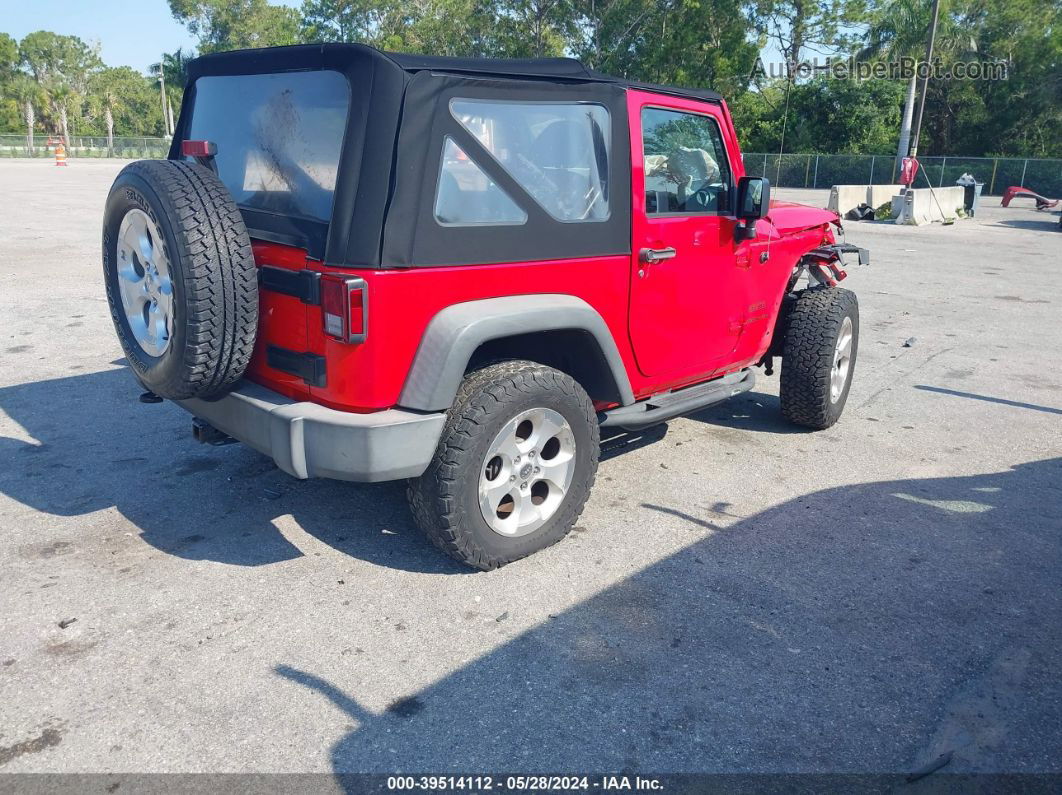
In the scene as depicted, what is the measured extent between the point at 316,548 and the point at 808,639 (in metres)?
2.12

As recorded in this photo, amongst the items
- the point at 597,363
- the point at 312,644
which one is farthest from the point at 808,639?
the point at 312,644

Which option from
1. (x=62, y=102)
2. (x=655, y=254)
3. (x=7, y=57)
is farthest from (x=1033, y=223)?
(x=7, y=57)

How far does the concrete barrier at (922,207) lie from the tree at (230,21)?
73.3 metres

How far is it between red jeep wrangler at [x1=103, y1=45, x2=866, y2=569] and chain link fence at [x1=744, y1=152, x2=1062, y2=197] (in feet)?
110

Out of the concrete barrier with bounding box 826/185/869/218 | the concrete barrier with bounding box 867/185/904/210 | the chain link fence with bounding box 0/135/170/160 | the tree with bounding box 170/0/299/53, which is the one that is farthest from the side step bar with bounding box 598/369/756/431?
the tree with bounding box 170/0/299/53

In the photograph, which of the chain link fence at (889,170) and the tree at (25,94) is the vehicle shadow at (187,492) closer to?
the chain link fence at (889,170)

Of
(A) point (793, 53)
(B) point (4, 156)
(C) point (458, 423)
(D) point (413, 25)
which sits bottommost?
(C) point (458, 423)

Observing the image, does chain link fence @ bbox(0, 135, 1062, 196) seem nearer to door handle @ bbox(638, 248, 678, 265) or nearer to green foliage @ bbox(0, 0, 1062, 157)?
green foliage @ bbox(0, 0, 1062, 157)

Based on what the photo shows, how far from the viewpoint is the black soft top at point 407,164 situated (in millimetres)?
3035

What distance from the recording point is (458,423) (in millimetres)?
3273

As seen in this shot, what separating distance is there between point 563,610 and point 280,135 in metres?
2.24

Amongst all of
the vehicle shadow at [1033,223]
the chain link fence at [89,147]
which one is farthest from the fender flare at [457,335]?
the chain link fence at [89,147]

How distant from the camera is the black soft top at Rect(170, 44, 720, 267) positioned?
3035 millimetres

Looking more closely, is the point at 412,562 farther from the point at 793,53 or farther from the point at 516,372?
the point at 793,53
